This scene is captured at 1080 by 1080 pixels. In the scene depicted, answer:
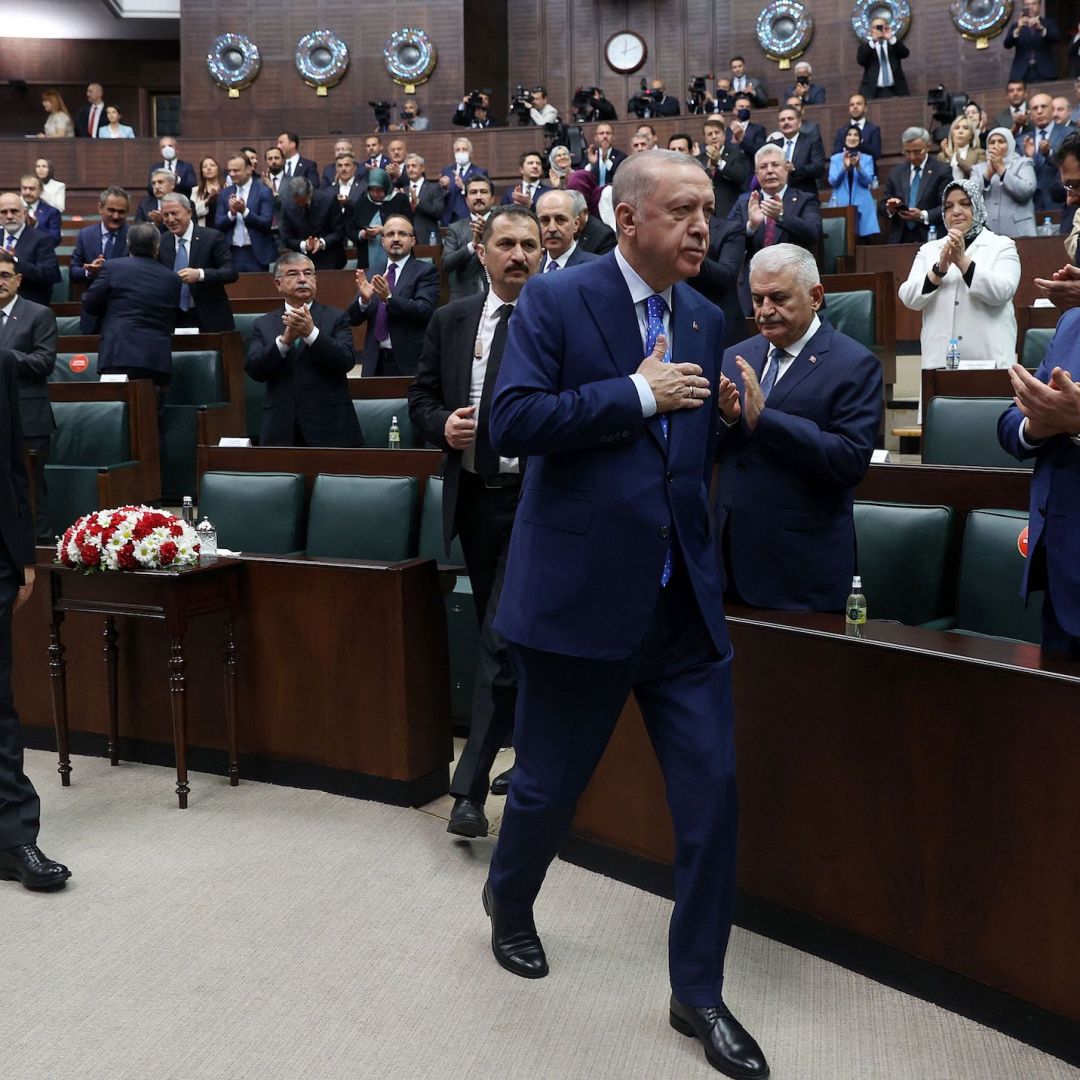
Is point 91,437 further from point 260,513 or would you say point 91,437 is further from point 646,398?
point 646,398

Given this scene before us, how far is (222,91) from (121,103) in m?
2.55

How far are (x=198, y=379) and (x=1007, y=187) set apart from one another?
13.6ft

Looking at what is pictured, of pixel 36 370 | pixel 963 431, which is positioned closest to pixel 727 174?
pixel 963 431

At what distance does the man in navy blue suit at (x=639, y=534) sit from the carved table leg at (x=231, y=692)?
124 centimetres

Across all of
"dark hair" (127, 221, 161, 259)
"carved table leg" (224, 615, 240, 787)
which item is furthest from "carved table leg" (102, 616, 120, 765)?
"dark hair" (127, 221, 161, 259)

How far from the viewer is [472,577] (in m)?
2.66

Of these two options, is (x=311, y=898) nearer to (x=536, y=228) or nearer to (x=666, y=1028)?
(x=666, y=1028)

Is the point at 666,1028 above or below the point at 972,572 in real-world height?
below

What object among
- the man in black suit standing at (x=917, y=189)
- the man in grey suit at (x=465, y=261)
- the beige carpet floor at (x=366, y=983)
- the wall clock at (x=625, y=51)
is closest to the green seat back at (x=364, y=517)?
the beige carpet floor at (x=366, y=983)

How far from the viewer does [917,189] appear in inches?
275

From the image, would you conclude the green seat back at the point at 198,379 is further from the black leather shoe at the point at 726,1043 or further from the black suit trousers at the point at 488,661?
the black leather shoe at the point at 726,1043

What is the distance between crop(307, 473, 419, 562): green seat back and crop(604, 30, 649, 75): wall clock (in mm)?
10562

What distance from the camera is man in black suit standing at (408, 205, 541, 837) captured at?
8.26 ft

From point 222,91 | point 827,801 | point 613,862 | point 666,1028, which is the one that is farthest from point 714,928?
point 222,91
